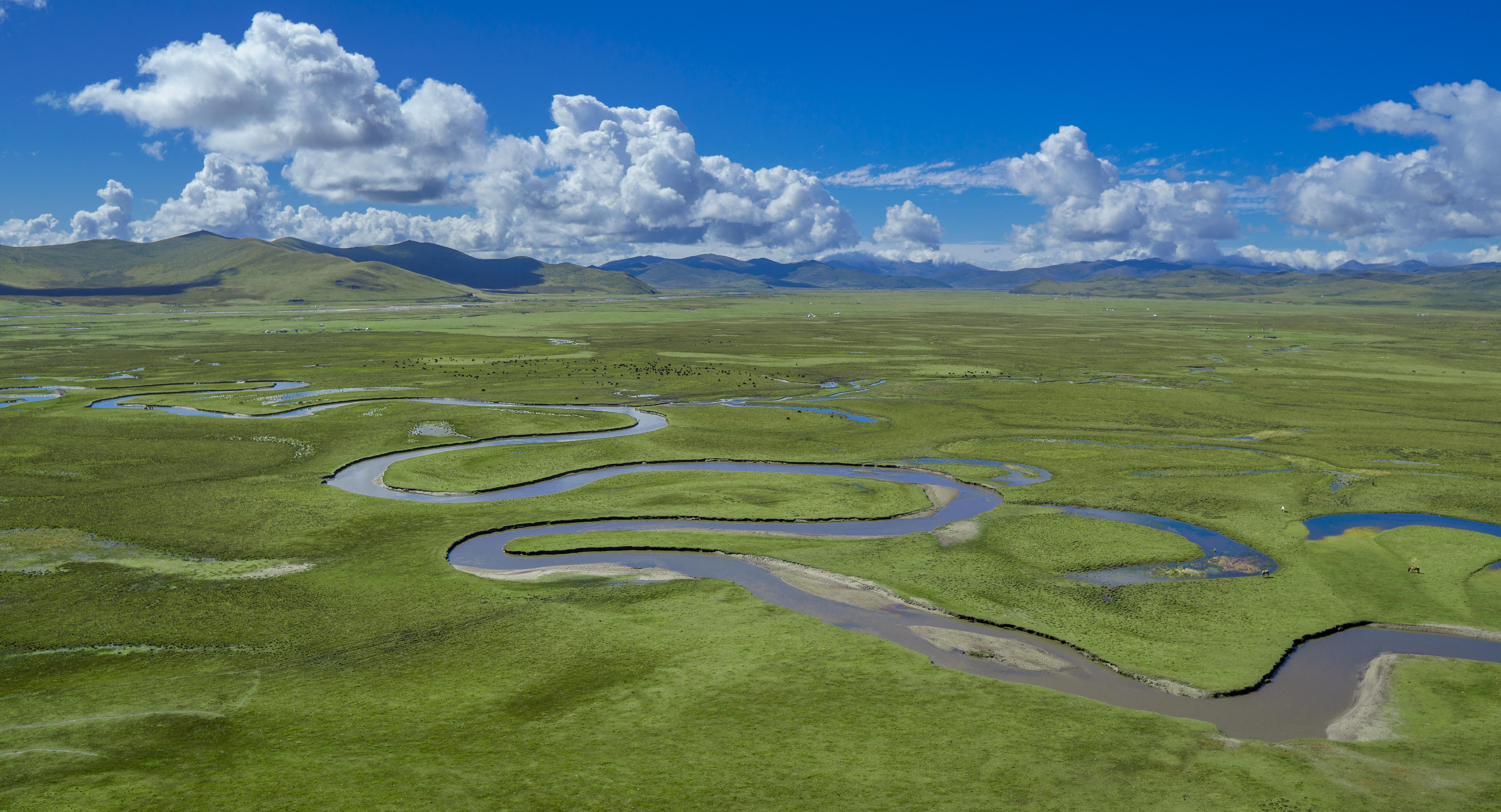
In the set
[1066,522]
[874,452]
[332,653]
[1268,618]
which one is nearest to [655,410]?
[874,452]

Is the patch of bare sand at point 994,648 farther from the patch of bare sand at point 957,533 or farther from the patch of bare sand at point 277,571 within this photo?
the patch of bare sand at point 277,571

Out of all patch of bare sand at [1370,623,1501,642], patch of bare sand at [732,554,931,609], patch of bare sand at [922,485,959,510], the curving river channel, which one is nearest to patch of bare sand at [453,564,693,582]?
the curving river channel

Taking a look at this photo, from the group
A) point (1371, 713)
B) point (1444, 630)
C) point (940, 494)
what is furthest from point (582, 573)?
point (1444, 630)

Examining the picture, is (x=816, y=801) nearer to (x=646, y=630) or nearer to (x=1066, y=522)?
(x=646, y=630)

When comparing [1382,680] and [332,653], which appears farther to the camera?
[332,653]

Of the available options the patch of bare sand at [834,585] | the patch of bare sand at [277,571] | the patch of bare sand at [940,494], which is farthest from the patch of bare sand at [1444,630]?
the patch of bare sand at [277,571]

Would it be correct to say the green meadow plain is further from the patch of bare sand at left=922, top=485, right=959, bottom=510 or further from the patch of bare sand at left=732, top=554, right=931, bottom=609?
the patch of bare sand at left=922, top=485, right=959, bottom=510
